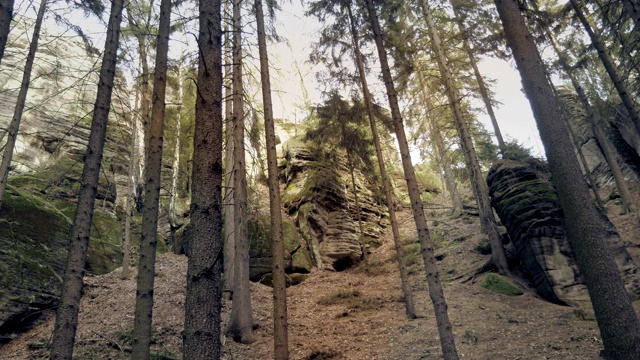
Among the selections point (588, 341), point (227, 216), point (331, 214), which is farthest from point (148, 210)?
point (331, 214)

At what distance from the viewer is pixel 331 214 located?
63.1ft

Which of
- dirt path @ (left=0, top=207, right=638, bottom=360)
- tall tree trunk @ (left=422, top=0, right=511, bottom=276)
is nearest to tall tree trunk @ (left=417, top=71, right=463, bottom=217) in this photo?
tall tree trunk @ (left=422, top=0, right=511, bottom=276)

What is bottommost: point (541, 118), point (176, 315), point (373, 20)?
point (176, 315)

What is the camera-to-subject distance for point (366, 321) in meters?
10.7

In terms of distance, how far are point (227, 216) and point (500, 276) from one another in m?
9.23

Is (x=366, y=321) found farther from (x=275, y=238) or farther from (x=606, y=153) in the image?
(x=606, y=153)

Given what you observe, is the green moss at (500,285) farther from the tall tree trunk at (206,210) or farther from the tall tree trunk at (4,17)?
the tall tree trunk at (4,17)

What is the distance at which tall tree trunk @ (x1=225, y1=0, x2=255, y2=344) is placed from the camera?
9.64 metres

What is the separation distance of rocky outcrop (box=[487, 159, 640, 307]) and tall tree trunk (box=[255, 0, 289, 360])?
24.6 feet

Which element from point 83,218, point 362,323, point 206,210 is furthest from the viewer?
point 362,323

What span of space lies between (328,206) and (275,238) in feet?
39.6

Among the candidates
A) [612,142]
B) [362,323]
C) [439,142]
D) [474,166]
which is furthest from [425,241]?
[612,142]

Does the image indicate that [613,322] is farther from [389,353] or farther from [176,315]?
[176,315]

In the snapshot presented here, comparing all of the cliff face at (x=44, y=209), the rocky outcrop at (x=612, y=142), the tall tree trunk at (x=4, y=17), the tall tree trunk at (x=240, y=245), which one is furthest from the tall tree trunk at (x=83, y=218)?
the rocky outcrop at (x=612, y=142)
